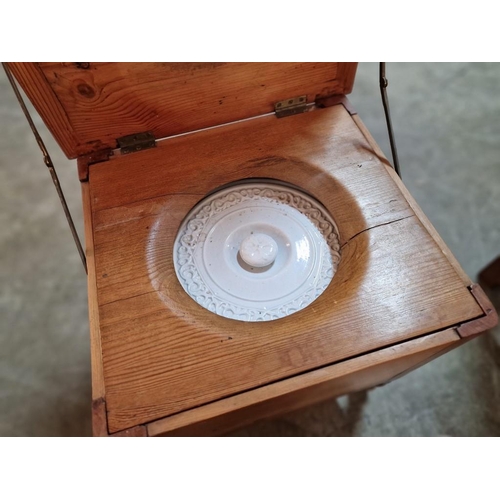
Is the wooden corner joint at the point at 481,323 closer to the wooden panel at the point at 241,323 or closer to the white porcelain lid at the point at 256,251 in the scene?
the wooden panel at the point at 241,323

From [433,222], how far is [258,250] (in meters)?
1.11

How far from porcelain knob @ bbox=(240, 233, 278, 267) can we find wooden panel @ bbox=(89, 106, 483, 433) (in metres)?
0.14

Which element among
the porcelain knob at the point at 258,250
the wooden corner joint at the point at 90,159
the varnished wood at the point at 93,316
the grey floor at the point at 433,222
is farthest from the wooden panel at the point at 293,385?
the grey floor at the point at 433,222

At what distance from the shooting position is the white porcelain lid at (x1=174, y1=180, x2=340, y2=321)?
0.92 m

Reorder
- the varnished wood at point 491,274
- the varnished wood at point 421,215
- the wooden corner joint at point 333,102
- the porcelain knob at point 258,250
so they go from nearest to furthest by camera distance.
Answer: the varnished wood at point 421,215 → the porcelain knob at point 258,250 → the wooden corner joint at point 333,102 → the varnished wood at point 491,274

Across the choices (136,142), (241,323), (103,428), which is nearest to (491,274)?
(241,323)

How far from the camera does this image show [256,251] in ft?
3.10

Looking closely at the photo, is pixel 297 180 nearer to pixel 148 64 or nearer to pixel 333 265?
pixel 333 265

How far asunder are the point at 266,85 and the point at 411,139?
121cm

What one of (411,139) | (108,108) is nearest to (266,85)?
(108,108)

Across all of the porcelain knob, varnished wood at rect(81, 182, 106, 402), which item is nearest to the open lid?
varnished wood at rect(81, 182, 106, 402)

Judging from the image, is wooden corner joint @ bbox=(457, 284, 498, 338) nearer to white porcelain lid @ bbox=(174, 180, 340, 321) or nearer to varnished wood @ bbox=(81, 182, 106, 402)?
white porcelain lid @ bbox=(174, 180, 340, 321)

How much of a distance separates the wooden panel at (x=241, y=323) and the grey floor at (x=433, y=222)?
2.41ft

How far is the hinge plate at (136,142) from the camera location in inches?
39.0
